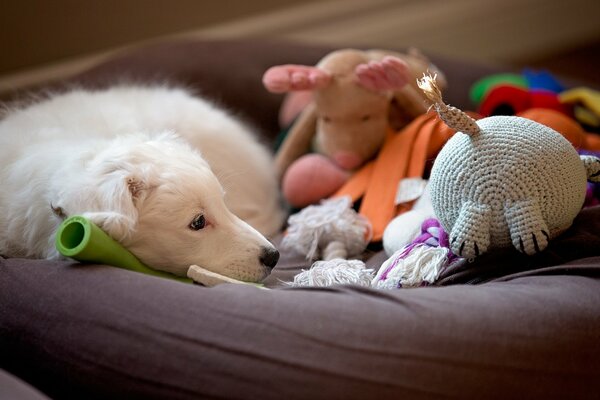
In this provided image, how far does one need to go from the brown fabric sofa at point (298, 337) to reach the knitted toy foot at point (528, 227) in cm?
7

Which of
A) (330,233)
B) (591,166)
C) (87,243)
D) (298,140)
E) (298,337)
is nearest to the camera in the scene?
(298,337)

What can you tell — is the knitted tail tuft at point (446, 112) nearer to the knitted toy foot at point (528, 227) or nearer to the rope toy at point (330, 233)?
the knitted toy foot at point (528, 227)

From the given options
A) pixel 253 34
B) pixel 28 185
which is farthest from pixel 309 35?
pixel 28 185

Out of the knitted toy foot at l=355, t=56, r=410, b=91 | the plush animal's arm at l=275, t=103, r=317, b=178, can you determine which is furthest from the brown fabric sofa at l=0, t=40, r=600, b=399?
the plush animal's arm at l=275, t=103, r=317, b=178

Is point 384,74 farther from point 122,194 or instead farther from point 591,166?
point 122,194

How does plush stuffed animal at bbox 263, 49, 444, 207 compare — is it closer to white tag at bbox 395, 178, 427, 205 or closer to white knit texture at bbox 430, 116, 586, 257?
white tag at bbox 395, 178, 427, 205

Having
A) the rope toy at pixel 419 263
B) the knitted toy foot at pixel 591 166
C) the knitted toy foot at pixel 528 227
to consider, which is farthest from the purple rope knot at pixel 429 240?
the knitted toy foot at pixel 591 166

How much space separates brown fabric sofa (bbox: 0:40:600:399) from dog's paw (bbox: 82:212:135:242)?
0.23ft

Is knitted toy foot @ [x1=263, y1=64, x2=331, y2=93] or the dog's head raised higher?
knitted toy foot @ [x1=263, y1=64, x2=331, y2=93]

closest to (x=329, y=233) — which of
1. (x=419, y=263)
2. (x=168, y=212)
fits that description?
(x=419, y=263)

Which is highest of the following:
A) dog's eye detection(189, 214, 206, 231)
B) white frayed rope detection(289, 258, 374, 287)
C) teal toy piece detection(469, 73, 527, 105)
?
teal toy piece detection(469, 73, 527, 105)

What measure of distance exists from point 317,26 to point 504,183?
212cm

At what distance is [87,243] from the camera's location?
45.2 inches

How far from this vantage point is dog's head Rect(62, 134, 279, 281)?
1212mm
